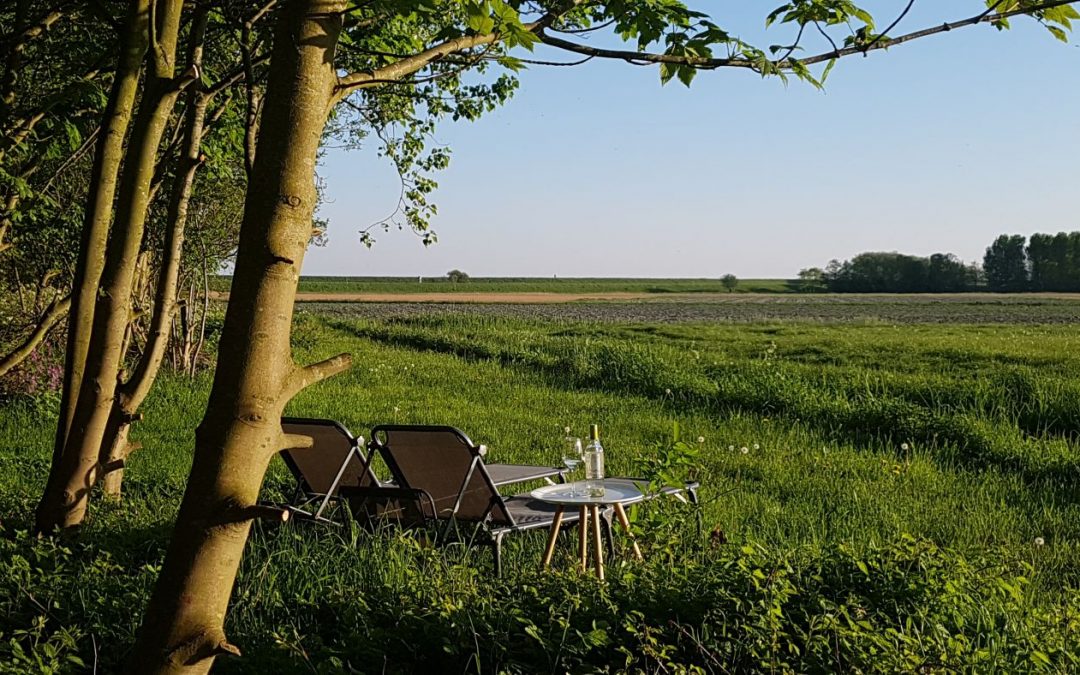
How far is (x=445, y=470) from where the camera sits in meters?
5.89

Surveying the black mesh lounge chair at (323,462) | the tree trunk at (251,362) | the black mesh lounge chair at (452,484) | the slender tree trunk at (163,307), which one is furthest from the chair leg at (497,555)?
the tree trunk at (251,362)

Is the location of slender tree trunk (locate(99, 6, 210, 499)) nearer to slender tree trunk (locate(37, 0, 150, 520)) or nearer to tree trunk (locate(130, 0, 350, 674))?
slender tree trunk (locate(37, 0, 150, 520))

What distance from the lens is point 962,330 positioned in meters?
30.7

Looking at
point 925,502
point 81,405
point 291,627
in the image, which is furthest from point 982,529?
point 81,405

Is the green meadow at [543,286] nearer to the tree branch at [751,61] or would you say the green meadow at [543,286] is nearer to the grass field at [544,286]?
the grass field at [544,286]

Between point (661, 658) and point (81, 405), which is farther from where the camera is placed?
point (81, 405)

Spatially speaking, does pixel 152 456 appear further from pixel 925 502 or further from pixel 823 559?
pixel 823 559

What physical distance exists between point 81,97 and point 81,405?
238cm

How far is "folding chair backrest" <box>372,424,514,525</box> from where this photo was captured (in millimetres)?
5668

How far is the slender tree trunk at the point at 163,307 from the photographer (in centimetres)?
582

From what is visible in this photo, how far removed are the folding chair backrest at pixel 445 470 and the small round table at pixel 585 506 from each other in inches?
12.9

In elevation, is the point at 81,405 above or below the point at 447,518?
above

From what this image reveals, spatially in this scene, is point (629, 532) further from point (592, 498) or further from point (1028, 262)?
point (1028, 262)

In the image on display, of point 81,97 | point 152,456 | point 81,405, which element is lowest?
point 152,456
